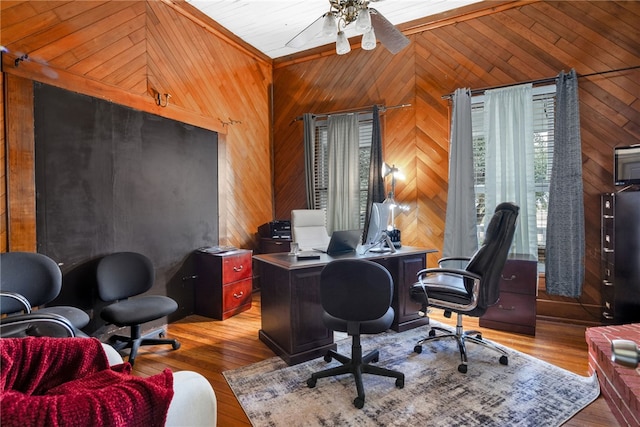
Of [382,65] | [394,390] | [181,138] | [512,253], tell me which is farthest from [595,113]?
[181,138]

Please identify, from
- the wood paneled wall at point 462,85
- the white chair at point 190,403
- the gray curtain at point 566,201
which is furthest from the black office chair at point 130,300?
the gray curtain at point 566,201

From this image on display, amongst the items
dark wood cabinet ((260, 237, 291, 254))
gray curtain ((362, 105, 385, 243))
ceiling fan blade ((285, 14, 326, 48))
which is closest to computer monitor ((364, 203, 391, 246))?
gray curtain ((362, 105, 385, 243))

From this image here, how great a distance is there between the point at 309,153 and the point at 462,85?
217 centimetres

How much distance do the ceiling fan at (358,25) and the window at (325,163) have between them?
5.97ft

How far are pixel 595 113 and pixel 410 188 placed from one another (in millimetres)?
1992

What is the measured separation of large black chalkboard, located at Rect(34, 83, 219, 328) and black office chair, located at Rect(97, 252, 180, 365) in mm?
181

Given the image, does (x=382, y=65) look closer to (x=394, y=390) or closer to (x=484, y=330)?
(x=484, y=330)

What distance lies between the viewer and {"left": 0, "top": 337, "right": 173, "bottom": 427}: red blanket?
72 cm

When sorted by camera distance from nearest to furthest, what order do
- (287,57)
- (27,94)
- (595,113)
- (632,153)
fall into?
(27,94) → (632,153) → (595,113) → (287,57)

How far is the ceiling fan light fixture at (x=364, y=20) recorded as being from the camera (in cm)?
220

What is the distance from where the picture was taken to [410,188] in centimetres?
420

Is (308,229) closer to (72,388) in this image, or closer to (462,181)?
(462,181)

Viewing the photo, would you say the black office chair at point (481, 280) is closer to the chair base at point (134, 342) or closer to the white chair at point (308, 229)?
the white chair at point (308, 229)

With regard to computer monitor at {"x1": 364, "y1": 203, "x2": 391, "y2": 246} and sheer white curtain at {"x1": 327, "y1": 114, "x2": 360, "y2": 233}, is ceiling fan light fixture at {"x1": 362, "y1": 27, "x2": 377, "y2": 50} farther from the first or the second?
sheer white curtain at {"x1": 327, "y1": 114, "x2": 360, "y2": 233}
